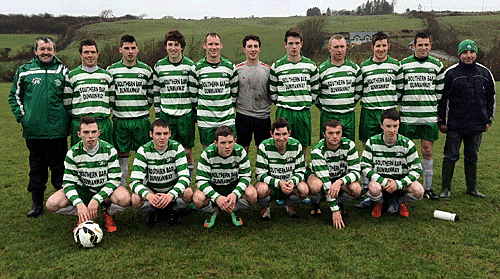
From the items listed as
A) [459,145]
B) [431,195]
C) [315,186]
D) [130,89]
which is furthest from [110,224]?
[459,145]

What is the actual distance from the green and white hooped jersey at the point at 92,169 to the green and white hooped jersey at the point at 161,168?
8.5 inches

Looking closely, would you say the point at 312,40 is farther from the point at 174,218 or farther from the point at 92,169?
the point at 92,169

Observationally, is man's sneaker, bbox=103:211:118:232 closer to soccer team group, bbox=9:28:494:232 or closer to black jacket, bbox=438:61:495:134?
Answer: soccer team group, bbox=9:28:494:232

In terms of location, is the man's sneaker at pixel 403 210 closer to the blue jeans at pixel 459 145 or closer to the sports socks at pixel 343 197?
the sports socks at pixel 343 197

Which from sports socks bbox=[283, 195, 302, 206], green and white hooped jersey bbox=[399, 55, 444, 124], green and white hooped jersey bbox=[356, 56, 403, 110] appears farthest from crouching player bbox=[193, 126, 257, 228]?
green and white hooped jersey bbox=[399, 55, 444, 124]

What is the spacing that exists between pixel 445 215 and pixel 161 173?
3.24 metres

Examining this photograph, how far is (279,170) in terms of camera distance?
163 inches

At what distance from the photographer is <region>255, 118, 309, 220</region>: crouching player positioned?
4031 mm

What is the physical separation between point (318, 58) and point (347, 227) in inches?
1449

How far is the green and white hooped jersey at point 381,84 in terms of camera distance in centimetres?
462

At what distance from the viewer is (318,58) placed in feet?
127

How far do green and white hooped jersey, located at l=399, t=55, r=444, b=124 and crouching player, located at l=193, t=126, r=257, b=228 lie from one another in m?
2.37

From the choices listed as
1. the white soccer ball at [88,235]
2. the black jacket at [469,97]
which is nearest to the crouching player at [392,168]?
the black jacket at [469,97]

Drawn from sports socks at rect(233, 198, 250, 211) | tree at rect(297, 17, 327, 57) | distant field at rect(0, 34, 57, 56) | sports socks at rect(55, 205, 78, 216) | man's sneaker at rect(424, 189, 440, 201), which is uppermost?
distant field at rect(0, 34, 57, 56)
